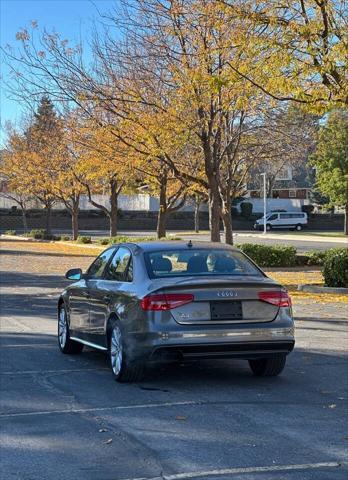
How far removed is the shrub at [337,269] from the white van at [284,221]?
53.9 m

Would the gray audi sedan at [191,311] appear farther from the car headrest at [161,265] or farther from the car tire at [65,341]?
the car tire at [65,341]

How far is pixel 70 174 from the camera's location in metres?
37.2

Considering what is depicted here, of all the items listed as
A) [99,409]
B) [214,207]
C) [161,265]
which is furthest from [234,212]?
[99,409]

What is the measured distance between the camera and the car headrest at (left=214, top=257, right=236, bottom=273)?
8.24m

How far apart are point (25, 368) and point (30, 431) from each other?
9.35ft

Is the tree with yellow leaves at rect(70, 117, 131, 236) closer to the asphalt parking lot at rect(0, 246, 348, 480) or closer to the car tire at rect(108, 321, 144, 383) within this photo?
the asphalt parking lot at rect(0, 246, 348, 480)

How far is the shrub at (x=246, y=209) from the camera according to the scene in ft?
259

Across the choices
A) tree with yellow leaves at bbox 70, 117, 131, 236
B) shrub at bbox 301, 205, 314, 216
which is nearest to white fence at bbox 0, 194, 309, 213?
shrub at bbox 301, 205, 314, 216

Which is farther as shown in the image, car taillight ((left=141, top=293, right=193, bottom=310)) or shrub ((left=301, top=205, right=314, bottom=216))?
shrub ((left=301, top=205, right=314, bottom=216))

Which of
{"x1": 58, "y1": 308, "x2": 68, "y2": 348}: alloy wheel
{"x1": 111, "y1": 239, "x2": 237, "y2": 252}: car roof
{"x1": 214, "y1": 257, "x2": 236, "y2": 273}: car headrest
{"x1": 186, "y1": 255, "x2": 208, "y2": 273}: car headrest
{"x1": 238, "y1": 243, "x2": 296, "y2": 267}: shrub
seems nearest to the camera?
{"x1": 186, "y1": 255, "x2": 208, "y2": 273}: car headrest

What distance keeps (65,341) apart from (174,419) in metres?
3.79

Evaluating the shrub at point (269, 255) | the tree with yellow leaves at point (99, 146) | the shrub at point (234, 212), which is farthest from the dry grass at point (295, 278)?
the shrub at point (234, 212)

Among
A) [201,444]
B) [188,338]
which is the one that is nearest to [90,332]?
[188,338]

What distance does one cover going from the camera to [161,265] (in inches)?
319
